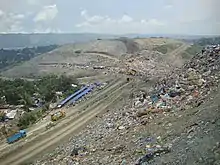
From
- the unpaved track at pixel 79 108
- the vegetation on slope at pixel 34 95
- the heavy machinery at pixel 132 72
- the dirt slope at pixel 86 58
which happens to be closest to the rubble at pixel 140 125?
the unpaved track at pixel 79 108

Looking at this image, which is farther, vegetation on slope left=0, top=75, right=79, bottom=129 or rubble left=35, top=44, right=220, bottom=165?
vegetation on slope left=0, top=75, right=79, bottom=129

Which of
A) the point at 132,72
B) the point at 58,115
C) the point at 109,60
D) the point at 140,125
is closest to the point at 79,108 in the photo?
the point at 58,115

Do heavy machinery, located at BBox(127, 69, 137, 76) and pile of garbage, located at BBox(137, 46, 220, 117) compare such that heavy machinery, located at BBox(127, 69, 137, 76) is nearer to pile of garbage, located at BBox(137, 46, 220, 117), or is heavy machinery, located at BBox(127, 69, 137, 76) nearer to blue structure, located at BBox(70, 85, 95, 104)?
blue structure, located at BBox(70, 85, 95, 104)

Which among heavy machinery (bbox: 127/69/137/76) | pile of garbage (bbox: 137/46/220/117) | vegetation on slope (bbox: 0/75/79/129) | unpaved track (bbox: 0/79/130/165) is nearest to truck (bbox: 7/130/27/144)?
unpaved track (bbox: 0/79/130/165)

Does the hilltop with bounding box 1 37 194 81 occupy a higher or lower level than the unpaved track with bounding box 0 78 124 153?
higher

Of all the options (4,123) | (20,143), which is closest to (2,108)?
(4,123)

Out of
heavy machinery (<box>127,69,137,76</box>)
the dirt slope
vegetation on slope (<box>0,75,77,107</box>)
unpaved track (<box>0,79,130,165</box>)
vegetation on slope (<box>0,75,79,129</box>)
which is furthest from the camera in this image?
the dirt slope

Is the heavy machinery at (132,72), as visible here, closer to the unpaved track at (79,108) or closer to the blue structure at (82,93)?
the unpaved track at (79,108)
